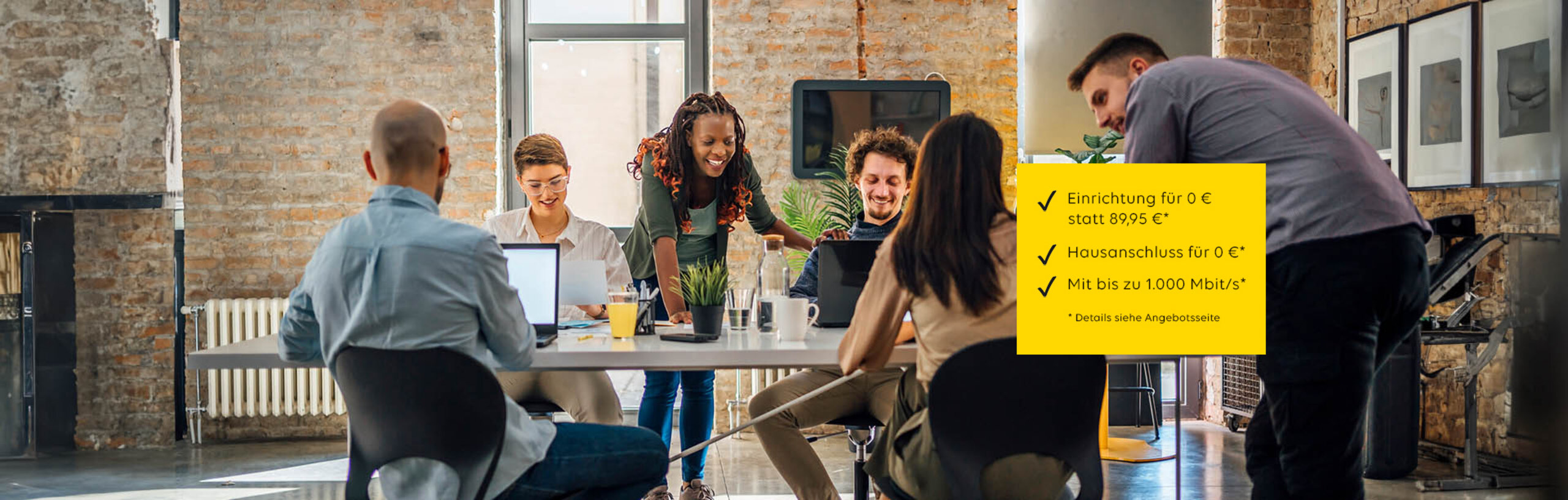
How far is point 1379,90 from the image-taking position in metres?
4.48

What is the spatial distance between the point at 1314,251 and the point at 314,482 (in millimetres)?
3630

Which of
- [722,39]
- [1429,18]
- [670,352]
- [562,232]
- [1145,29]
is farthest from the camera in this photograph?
[1145,29]

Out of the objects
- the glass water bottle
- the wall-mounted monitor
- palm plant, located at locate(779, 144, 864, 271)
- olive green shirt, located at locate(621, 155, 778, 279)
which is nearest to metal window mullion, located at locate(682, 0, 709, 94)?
the wall-mounted monitor

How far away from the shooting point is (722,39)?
4.80 metres

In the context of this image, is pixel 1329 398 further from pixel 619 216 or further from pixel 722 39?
pixel 619 216

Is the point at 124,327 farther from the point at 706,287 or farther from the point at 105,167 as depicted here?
the point at 706,287

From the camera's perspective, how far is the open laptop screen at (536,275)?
7.99ft

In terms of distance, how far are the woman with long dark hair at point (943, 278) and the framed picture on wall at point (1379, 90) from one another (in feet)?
10.7

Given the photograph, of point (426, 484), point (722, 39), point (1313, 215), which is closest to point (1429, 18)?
point (722, 39)

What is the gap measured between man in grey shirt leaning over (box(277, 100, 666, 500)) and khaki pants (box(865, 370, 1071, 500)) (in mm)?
483

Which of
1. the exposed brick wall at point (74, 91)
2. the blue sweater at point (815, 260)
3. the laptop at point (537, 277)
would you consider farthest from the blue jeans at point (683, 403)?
the exposed brick wall at point (74, 91)

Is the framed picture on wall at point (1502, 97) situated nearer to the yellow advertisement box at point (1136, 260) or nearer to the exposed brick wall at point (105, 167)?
the yellow advertisement box at point (1136, 260)

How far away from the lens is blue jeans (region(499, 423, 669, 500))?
5.91ft

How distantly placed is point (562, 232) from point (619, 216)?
1.94m
